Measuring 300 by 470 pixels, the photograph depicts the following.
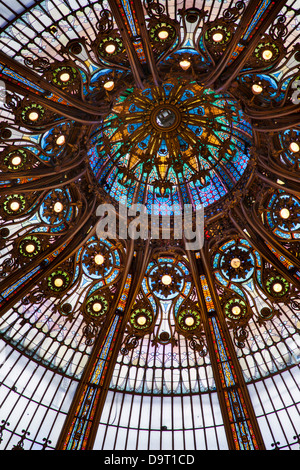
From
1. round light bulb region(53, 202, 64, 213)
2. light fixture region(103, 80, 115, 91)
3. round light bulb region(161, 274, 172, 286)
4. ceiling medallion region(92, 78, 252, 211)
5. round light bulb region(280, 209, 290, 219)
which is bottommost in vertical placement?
round light bulb region(53, 202, 64, 213)

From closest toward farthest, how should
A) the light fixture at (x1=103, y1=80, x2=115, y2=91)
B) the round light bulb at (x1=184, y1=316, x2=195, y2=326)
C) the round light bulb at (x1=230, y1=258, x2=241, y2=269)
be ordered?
1. the light fixture at (x1=103, y1=80, x2=115, y2=91)
2. the round light bulb at (x1=230, y1=258, x2=241, y2=269)
3. the round light bulb at (x1=184, y1=316, x2=195, y2=326)

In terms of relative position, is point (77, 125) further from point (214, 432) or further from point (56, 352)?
point (214, 432)

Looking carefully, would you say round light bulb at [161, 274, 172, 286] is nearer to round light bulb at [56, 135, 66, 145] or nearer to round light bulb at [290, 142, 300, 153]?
round light bulb at [56, 135, 66, 145]

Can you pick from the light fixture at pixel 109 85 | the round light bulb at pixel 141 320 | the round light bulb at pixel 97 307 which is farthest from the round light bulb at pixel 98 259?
the light fixture at pixel 109 85

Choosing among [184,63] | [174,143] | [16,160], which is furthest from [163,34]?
[16,160]

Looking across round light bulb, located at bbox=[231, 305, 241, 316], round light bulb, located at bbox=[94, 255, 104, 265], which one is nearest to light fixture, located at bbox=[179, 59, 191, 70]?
round light bulb, located at bbox=[94, 255, 104, 265]

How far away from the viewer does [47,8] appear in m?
17.7

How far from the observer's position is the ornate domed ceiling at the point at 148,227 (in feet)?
62.0

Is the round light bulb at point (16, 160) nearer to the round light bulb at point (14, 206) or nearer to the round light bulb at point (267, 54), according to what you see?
the round light bulb at point (14, 206)

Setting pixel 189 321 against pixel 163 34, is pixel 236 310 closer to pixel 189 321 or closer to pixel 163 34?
pixel 189 321

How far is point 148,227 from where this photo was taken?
2408 cm

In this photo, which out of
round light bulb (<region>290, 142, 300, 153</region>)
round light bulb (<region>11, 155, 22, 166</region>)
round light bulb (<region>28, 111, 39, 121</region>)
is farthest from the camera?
round light bulb (<region>290, 142, 300, 153</region>)

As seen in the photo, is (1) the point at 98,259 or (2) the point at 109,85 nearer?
(2) the point at 109,85

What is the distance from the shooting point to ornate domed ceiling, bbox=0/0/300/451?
1891cm
